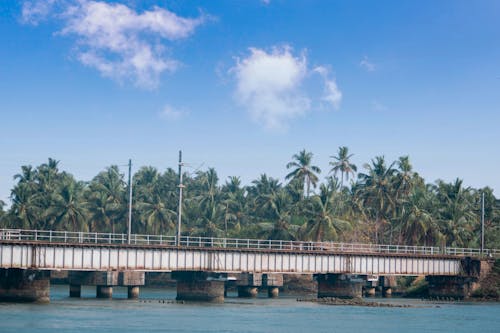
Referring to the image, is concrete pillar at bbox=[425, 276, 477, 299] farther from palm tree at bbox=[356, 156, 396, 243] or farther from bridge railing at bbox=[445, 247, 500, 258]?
palm tree at bbox=[356, 156, 396, 243]

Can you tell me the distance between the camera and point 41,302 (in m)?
79.2

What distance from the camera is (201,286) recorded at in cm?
8944

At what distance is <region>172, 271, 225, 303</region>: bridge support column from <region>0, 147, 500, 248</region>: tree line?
32.0 meters

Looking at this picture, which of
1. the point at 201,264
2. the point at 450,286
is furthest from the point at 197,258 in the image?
the point at 450,286

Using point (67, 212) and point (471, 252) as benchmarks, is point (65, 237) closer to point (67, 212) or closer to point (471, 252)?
point (67, 212)

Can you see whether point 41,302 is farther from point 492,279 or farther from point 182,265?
point 492,279

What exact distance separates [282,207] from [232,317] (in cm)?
5841

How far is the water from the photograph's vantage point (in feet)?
203

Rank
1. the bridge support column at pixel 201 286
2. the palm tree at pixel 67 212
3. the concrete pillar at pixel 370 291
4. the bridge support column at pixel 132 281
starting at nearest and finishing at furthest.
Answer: the bridge support column at pixel 201 286
the bridge support column at pixel 132 281
the concrete pillar at pixel 370 291
the palm tree at pixel 67 212

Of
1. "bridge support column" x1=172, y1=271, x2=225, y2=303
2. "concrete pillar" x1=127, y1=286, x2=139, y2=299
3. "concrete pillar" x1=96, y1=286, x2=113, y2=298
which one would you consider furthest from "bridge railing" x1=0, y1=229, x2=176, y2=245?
"concrete pillar" x1=96, y1=286, x2=113, y2=298

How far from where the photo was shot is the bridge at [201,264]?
254ft

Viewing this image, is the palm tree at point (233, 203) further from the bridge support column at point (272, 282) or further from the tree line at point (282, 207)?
the bridge support column at point (272, 282)

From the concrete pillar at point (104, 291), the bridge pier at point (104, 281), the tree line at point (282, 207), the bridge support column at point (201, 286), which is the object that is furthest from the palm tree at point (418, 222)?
the concrete pillar at point (104, 291)

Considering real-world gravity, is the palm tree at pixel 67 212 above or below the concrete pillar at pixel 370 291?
above
